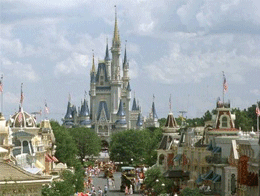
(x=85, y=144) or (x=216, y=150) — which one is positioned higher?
(x=85, y=144)

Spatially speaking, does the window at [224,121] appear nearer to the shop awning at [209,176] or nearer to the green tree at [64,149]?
the shop awning at [209,176]

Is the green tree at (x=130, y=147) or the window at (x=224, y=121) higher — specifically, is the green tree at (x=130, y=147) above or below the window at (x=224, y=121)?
below

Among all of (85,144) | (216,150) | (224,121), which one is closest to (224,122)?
(224,121)

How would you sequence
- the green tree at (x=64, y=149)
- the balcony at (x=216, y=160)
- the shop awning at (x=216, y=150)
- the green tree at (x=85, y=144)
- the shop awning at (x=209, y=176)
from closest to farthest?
the balcony at (x=216, y=160)
the shop awning at (x=216, y=150)
the shop awning at (x=209, y=176)
the green tree at (x=64, y=149)
the green tree at (x=85, y=144)

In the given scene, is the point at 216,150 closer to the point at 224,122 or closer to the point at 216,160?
the point at 216,160

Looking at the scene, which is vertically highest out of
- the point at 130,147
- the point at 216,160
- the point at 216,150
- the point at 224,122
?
the point at 224,122

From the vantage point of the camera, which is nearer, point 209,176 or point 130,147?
point 209,176

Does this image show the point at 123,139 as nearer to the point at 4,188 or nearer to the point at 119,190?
the point at 119,190

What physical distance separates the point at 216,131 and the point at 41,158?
2574cm

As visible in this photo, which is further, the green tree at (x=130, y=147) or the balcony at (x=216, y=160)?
the green tree at (x=130, y=147)

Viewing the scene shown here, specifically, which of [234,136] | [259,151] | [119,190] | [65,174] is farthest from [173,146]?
[259,151]

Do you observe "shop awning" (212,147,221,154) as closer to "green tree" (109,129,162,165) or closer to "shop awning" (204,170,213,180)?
"shop awning" (204,170,213,180)

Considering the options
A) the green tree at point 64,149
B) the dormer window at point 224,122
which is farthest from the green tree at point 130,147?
the dormer window at point 224,122

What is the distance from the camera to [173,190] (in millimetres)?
88312
